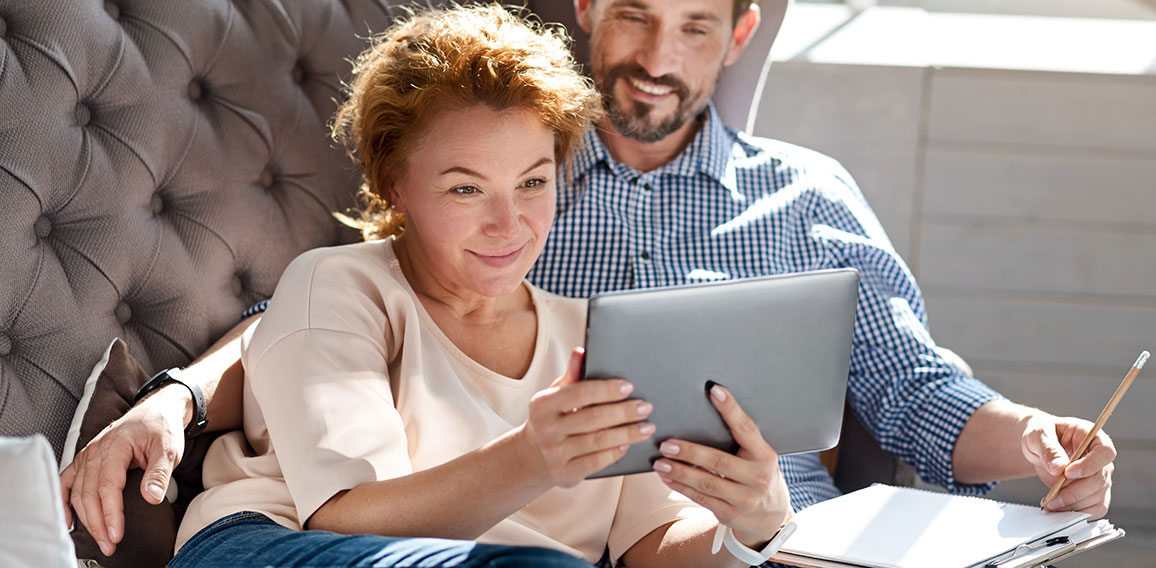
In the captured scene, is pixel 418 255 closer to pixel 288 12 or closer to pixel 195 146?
pixel 195 146

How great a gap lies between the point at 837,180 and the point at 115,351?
113 cm

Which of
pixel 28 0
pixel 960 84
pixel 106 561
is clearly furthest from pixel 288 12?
pixel 960 84

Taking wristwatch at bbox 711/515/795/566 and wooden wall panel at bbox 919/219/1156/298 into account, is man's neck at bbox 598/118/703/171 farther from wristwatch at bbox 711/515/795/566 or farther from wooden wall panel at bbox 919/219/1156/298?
wooden wall panel at bbox 919/219/1156/298

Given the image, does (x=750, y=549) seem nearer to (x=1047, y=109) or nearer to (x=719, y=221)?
(x=719, y=221)

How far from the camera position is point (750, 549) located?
3.70ft

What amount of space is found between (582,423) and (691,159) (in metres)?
0.88

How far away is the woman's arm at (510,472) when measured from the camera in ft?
3.01

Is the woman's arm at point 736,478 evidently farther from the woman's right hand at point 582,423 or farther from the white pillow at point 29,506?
the white pillow at point 29,506

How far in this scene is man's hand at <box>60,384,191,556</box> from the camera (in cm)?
108

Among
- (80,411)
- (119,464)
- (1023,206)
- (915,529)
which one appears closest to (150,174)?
(80,411)

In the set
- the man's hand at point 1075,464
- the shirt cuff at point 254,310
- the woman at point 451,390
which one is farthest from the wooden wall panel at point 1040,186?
the shirt cuff at point 254,310

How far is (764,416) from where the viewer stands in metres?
1.01

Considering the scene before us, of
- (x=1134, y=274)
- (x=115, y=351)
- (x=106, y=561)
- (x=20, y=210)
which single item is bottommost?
(x=1134, y=274)

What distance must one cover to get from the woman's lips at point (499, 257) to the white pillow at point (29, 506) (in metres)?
0.49
